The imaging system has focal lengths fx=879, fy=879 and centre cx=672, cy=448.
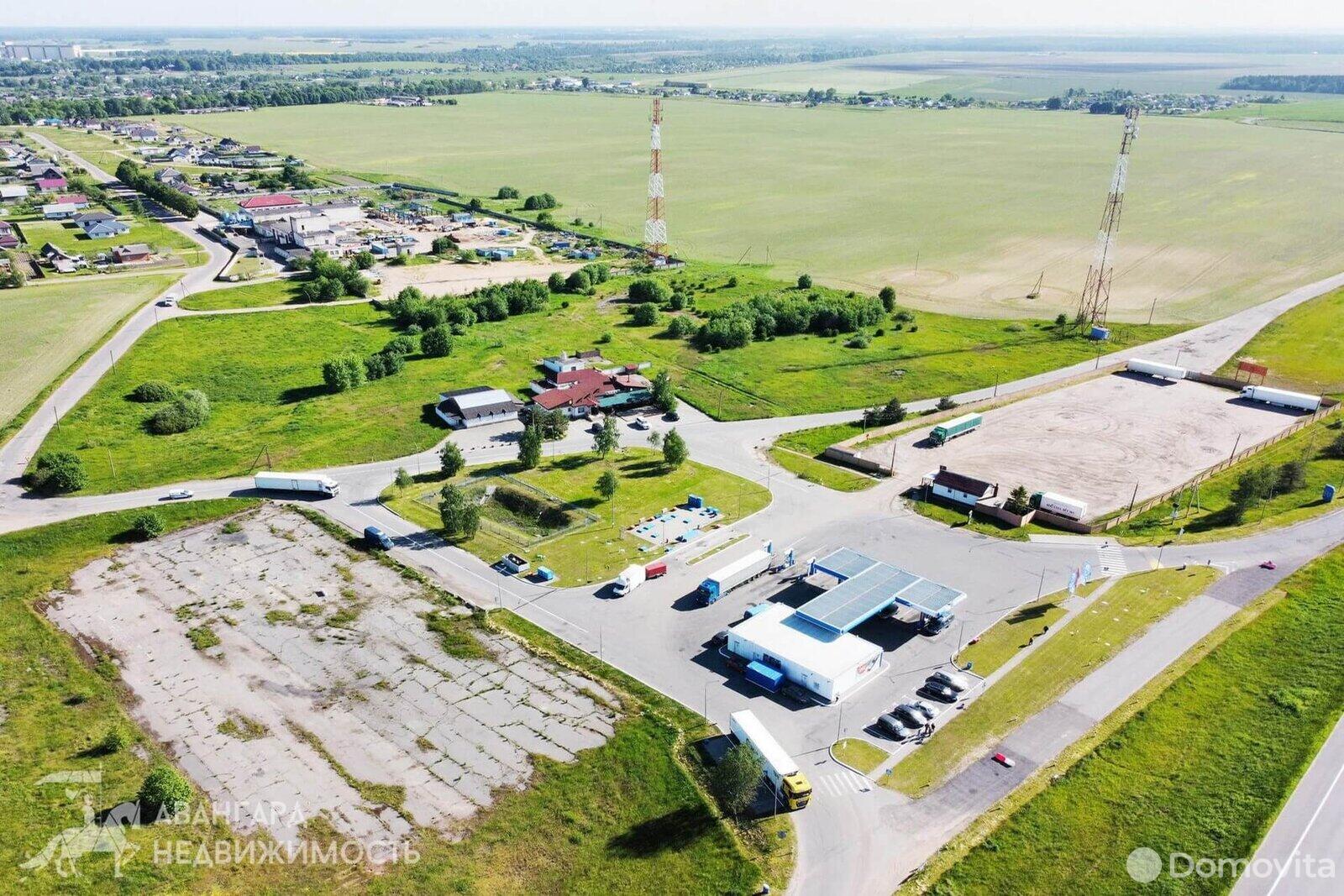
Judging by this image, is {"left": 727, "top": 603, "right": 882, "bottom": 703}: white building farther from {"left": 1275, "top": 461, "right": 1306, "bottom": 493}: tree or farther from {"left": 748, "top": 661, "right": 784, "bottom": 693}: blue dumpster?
{"left": 1275, "top": 461, "right": 1306, "bottom": 493}: tree

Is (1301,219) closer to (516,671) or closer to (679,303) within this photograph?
(679,303)

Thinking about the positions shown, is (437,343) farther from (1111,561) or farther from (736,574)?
(1111,561)

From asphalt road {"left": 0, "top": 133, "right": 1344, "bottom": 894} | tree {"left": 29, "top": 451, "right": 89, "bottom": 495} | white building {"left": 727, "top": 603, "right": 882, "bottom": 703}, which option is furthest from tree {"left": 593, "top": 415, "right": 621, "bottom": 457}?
tree {"left": 29, "top": 451, "right": 89, "bottom": 495}

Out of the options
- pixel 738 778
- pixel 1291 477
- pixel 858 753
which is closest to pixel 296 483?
pixel 738 778

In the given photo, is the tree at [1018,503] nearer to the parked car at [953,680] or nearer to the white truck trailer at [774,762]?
the parked car at [953,680]

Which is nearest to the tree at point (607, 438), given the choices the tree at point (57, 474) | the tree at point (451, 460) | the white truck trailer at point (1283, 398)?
the tree at point (451, 460)

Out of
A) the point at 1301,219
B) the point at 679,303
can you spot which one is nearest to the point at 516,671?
the point at 679,303

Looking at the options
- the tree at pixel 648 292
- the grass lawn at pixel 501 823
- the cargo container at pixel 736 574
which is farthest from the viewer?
the tree at pixel 648 292
